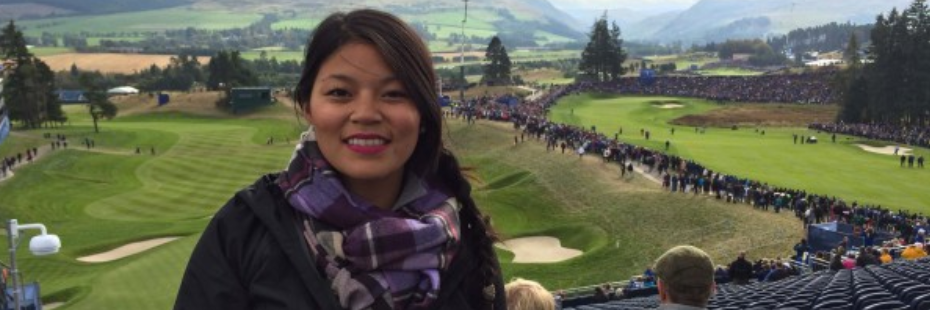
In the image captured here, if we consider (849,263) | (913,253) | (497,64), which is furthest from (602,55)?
(849,263)

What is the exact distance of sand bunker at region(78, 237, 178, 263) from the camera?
110 feet

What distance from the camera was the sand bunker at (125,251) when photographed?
33.5 metres

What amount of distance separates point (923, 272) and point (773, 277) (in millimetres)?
4558

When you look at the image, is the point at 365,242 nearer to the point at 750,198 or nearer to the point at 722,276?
the point at 722,276

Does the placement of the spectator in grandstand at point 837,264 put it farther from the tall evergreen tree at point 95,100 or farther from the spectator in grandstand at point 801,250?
the tall evergreen tree at point 95,100

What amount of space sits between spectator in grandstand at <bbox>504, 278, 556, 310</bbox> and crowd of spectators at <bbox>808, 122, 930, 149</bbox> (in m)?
58.5

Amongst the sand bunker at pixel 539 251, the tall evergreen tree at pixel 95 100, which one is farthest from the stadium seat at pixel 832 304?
the tall evergreen tree at pixel 95 100

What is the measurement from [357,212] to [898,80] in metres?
82.6

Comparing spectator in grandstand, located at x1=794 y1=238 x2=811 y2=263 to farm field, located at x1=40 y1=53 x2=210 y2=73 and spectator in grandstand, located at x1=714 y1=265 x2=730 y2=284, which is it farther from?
farm field, located at x1=40 y1=53 x2=210 y2=73

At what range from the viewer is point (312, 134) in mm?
2875

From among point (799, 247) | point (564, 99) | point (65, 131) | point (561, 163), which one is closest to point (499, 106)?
point (564, 99)

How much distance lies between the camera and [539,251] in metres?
32.9

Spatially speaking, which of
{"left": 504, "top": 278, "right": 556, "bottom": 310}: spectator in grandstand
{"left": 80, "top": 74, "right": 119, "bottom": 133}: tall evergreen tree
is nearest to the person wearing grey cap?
{"left": 504, "top": 278, "right": 556, "bottom": 310}: spectator in grandstand

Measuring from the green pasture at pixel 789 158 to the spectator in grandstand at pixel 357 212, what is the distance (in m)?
37.1
